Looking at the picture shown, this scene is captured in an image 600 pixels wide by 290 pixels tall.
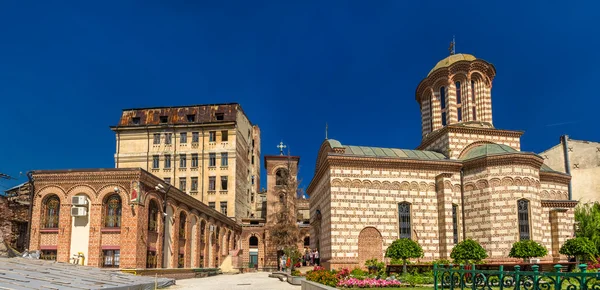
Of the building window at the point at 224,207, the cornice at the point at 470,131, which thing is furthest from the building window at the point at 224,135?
the cornice at the point at 470,131

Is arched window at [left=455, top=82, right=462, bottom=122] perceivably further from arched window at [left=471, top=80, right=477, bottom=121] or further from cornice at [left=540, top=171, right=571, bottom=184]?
cornice at [left=540, top=171, right=571, bottom=184]

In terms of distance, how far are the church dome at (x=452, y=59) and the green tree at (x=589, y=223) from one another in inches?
508

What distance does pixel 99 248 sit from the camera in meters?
25.4

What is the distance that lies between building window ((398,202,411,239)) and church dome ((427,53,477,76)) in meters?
10.4

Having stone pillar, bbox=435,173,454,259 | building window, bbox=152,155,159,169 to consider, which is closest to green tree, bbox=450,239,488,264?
stone pillar, bbox=435,173,454,259

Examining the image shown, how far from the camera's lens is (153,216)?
2792cm

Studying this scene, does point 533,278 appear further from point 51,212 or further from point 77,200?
point 51,212

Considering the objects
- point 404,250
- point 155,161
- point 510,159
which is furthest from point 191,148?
point 510,159

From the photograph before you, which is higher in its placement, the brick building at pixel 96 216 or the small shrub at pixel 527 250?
the brick building at pixel 96 216

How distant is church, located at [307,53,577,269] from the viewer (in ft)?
85.7

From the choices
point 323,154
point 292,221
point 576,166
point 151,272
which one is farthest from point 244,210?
point 576,166

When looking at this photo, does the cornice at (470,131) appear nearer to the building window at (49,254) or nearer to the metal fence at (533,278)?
the metal fence at (533,278)

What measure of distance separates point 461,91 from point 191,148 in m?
29.9

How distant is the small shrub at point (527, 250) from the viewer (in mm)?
23969
